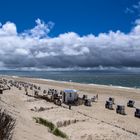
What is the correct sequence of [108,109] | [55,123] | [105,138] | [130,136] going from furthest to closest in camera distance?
1. [108,109]
2. [55,123]
3. [130,136]
4. [105,138]

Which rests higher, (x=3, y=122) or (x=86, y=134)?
(x=3, y=122)

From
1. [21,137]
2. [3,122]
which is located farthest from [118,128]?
[3,122]

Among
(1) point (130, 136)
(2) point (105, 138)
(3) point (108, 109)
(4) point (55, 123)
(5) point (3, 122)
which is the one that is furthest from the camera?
(3) point (108, 109)

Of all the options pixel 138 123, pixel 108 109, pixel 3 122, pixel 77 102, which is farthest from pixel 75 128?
pixel 77 102

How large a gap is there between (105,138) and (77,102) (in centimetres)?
1630

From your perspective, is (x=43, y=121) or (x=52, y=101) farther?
(x=52, y=101)

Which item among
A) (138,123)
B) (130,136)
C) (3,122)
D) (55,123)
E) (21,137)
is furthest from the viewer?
(138,123)

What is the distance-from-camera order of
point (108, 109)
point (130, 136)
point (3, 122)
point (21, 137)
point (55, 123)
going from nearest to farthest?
point (3, 122)
point (21, 137)
point (130, 136)
point (55, 123)
point (108, 109)

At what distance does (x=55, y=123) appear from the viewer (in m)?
18.1

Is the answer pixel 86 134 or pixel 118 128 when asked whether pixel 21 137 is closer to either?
pixel 86 134

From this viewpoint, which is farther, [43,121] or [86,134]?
[43,121]

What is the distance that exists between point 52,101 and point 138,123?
1154 centimetres

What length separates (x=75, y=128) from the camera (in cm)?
1747

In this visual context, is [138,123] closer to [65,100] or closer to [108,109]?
[108,109]
